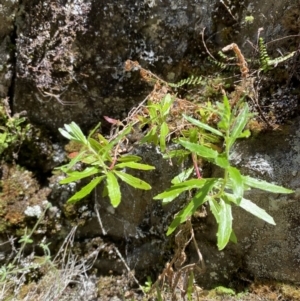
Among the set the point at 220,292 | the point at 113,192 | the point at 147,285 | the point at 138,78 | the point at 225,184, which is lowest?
the point at 220,292

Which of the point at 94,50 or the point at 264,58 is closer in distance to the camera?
the point at 264,58

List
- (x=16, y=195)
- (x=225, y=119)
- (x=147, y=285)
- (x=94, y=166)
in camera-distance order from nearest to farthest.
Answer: (x=225, y=119) < (x=94, y=166) < (x=147, y=285) < (x=16, y=195)

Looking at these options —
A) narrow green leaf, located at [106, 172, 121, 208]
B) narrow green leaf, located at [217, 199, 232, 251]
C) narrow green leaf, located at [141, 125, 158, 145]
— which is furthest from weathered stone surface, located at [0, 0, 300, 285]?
narrow green leaf, located at [106, 172, 121, 208]

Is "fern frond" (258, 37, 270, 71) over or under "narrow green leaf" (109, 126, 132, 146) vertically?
under

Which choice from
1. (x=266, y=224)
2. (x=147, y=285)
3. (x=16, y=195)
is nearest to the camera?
(x=266, y=224)

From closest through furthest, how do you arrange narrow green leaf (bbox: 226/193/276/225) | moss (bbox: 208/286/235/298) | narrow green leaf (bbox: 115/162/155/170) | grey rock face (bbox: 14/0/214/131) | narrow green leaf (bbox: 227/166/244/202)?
narrow green leaf (bbox: 227/166/244/202) → narrow green leaf (bbox: 226/193/276/225) → narrow green leaf (bbox: 115/162/155/170) → moss (bbox: 208/286/235/298) → grey rock face (bbox: 14/0/214/131)

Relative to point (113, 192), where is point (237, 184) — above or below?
below

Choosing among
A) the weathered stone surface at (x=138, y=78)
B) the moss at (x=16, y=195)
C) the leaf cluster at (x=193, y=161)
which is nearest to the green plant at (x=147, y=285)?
the weathered stone surface at (x=138, y=78)

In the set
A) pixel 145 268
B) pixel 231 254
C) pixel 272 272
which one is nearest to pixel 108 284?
pixel 145 268

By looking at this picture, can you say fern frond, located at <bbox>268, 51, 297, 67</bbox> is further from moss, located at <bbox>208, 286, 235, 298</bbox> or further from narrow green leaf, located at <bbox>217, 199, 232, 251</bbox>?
moss, located at <bbox>208, 286, 235, 298</bbox>

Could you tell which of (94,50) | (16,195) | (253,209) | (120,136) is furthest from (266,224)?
(16,195)

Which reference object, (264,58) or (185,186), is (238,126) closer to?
(185,186)
